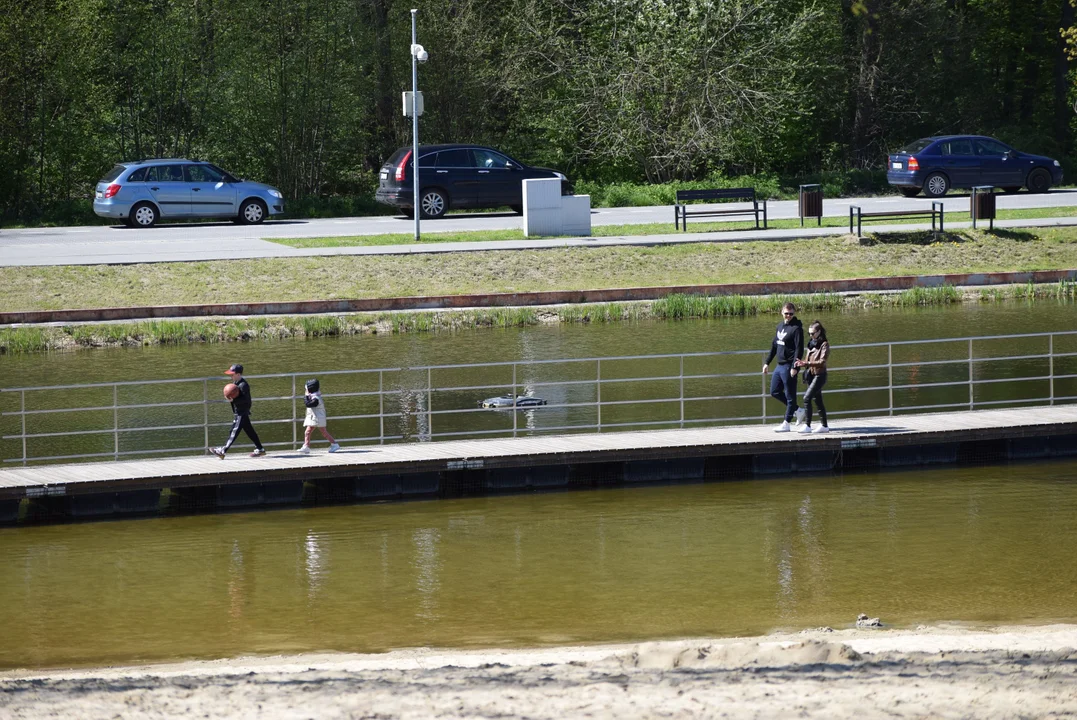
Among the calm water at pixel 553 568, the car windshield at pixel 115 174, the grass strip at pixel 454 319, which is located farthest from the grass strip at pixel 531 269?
the calm water at pixel 553 568

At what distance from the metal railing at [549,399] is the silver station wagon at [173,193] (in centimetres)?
1488

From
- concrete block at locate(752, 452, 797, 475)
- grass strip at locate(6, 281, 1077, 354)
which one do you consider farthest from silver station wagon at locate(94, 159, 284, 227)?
concrete block at locate(752, 452, 797, 475)

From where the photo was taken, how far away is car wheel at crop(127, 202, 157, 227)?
125 feet

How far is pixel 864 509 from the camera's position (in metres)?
16.3

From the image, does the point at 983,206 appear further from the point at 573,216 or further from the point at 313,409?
the point at 313,409

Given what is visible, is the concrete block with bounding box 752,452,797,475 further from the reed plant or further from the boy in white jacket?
the reed plant

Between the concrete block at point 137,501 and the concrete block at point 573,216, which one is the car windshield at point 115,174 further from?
the concrete block at point 137,501

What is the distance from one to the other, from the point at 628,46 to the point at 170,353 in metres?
26.1

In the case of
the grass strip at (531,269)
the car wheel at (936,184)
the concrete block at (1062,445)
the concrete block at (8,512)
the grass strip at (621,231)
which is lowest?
the concrete block at (8,512)

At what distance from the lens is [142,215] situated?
125 ft

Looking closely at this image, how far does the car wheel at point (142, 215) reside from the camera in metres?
38.0

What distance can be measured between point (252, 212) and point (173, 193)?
7.30 ft

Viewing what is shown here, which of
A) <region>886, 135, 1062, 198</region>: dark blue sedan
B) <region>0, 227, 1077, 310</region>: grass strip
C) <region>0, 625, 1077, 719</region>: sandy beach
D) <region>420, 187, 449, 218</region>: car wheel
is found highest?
<region>886, 135, 1062, 198</region>: dark blue sedan

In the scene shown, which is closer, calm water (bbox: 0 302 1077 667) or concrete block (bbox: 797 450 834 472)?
calm water (bbox: 0 302 1077 667)
